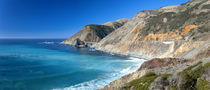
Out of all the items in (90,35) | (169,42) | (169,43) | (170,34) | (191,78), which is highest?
(90,35)

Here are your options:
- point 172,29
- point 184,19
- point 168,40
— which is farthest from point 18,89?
point 184,19

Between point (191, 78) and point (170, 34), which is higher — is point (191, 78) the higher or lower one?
the lower one

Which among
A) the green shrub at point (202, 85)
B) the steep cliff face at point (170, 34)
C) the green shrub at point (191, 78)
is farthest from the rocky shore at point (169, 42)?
the green shrub at point (202, 85)

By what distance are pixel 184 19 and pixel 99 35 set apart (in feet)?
316

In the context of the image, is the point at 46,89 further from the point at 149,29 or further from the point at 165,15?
the point at 165,15

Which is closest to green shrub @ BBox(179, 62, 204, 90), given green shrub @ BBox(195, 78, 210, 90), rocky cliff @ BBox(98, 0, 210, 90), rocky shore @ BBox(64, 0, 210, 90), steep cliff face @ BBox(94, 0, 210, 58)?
rocky cliff @ BBox(98, 0, 210, 90)

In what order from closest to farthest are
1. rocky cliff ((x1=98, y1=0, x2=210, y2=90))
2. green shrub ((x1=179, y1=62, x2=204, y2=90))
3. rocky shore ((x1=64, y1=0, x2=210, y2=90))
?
green shrub ((x1=179, y1=62, x2=204, y2=90)), rocky cliff ((x1=98, y1=0, x2=210, y2=90)), rocky shore ((x1=64, y1=0, x2=210, y2=90))

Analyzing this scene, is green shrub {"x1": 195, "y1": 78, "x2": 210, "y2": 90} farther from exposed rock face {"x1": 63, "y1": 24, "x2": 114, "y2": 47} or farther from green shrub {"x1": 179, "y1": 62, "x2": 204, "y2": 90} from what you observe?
exposed rock face {"x1": 63, "y1": 24, "x2": 114, "y2": 47}

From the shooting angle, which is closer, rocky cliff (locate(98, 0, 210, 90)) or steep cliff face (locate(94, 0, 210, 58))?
rocky cliff (locate(98, 0, 210, 90))

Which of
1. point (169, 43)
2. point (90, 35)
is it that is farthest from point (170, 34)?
point (90, 35)

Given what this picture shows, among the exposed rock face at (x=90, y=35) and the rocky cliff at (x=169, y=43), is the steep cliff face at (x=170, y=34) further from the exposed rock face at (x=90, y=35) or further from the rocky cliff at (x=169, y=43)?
the exposed rock face at (x=90, y=35)

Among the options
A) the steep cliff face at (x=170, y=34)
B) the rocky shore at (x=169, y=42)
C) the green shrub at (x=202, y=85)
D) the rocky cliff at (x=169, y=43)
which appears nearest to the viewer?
the green shrub at (x=202, y=85)

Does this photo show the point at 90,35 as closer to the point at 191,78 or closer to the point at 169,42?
the point at 169,42

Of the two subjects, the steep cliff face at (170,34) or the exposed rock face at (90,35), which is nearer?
the steep cliff face at (170,34)
